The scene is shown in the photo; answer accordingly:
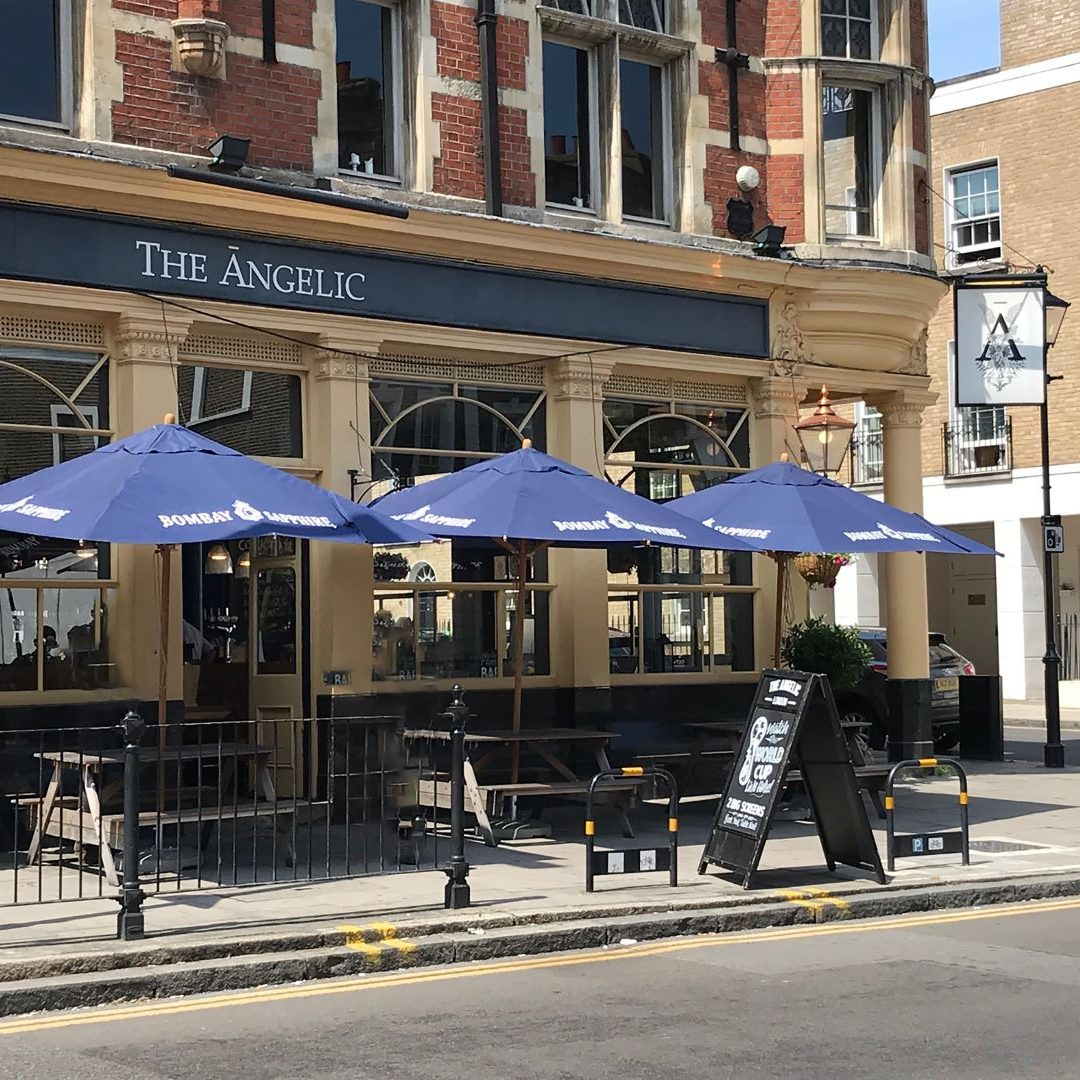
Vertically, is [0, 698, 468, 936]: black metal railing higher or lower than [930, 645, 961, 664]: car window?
lower

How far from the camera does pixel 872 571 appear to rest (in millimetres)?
34281

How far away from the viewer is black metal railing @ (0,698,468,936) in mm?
10648

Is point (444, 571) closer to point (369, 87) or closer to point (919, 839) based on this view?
point (369, 87)

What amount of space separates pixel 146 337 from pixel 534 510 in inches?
134

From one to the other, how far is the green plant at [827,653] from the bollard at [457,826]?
671 cm

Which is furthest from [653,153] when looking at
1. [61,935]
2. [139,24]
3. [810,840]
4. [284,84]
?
[61,935]

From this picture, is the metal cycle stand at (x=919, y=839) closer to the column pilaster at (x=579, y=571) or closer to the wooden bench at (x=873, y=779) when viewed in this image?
the wooden bench at (x=873, y=779)

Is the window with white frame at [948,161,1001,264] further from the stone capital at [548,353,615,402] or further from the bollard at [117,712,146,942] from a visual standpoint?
the bollard at [117,712,146,942]

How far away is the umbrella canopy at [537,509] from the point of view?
40.6 feet

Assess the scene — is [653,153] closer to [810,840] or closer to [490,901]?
[810,840]

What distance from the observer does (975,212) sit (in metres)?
32.6

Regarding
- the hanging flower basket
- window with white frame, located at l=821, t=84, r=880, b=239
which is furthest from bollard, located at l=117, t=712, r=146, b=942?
window with white frame, located at l=821, t=84, r=880, b=239

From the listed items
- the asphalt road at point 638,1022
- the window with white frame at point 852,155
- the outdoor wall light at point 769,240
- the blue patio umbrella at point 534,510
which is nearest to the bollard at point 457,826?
the asphalt road at point 638,1022

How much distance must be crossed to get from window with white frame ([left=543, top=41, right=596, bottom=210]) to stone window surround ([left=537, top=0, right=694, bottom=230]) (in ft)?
0.26
